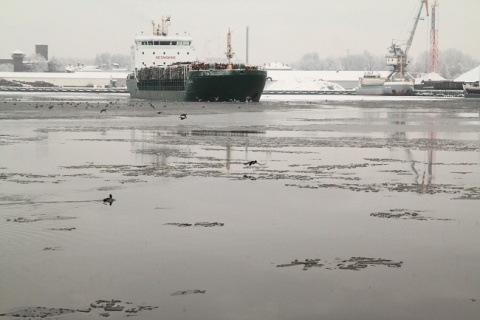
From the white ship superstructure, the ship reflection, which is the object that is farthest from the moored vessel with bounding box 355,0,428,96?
the ship reflection

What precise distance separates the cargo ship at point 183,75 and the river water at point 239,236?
56711mm

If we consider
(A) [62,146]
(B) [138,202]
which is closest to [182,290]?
(B) [138,202]

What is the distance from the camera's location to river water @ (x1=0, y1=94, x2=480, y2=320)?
7582mm

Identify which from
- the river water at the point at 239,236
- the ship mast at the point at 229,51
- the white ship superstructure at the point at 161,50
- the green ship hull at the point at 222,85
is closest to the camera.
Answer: the river water at the point at 239,236

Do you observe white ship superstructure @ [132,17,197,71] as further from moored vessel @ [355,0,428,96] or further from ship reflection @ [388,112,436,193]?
ship reflection @ [388,112,436,193]

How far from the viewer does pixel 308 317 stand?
713 cm

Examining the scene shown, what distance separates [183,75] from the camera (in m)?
84.2

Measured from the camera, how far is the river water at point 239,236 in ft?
24.9

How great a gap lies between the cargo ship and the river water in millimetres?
56711

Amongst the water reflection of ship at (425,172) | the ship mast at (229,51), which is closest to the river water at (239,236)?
the water reflection of ship at (425,172)

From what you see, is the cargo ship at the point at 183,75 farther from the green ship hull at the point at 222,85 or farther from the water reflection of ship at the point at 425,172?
the water reflection of ship at the point at 425,172

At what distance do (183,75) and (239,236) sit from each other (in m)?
74.5

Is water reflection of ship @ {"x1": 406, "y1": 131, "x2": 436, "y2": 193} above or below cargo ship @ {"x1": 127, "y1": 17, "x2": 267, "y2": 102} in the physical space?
below

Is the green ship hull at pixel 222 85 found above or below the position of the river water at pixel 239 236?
above
